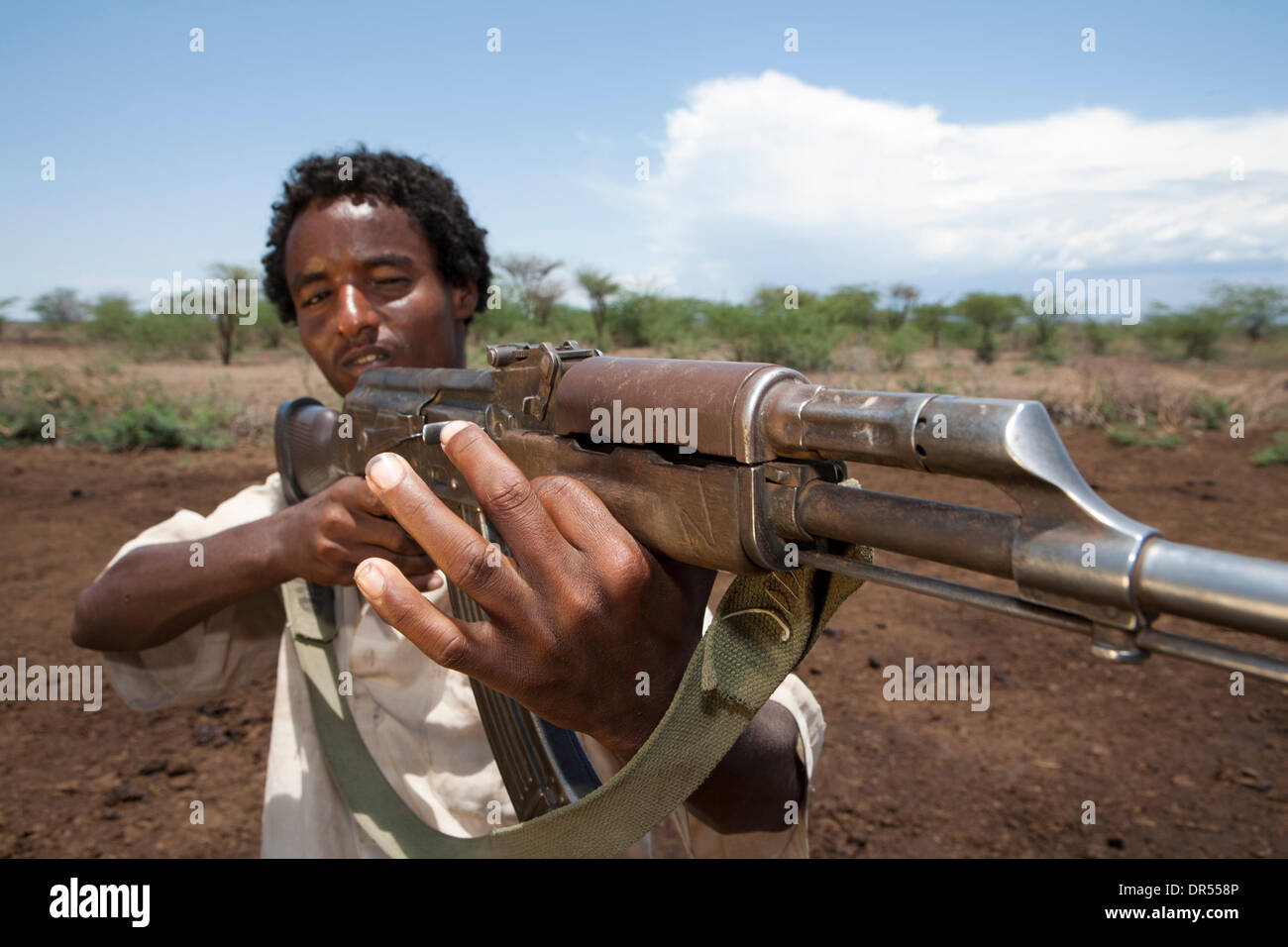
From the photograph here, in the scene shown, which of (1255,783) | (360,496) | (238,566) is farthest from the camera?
(1255,783)

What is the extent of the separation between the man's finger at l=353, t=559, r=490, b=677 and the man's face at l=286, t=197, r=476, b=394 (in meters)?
1.13

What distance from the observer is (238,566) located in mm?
2047

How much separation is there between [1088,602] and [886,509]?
24cm

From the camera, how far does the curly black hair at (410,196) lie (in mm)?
2465

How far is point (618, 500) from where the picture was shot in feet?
4.39

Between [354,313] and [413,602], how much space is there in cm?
122

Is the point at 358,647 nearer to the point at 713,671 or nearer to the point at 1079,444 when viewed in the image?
the point at 713,671

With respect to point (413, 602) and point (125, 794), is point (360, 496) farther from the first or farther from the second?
point (125, 794)

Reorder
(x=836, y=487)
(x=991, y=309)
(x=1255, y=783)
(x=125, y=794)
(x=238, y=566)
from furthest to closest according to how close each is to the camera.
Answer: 1. (x=991, y=309)
2. (x=125, y=794)
3. (x=1255, y=783)
4. (x=238, y=566)
5. (x=836, y=487)

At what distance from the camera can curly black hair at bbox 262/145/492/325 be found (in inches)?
97.0

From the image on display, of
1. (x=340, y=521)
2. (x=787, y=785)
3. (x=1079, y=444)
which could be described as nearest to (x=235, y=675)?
(x=340, y=521)

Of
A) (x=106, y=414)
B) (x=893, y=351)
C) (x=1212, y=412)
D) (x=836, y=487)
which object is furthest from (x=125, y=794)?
(x=893, y=351)

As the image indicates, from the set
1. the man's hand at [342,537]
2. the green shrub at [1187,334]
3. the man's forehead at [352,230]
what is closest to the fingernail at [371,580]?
the man's hand at [342,537]

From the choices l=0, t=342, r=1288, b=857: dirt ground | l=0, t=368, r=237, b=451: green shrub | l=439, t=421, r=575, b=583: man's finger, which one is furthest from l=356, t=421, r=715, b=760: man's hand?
l=0, t=368, r=237, b=451: green shrub
